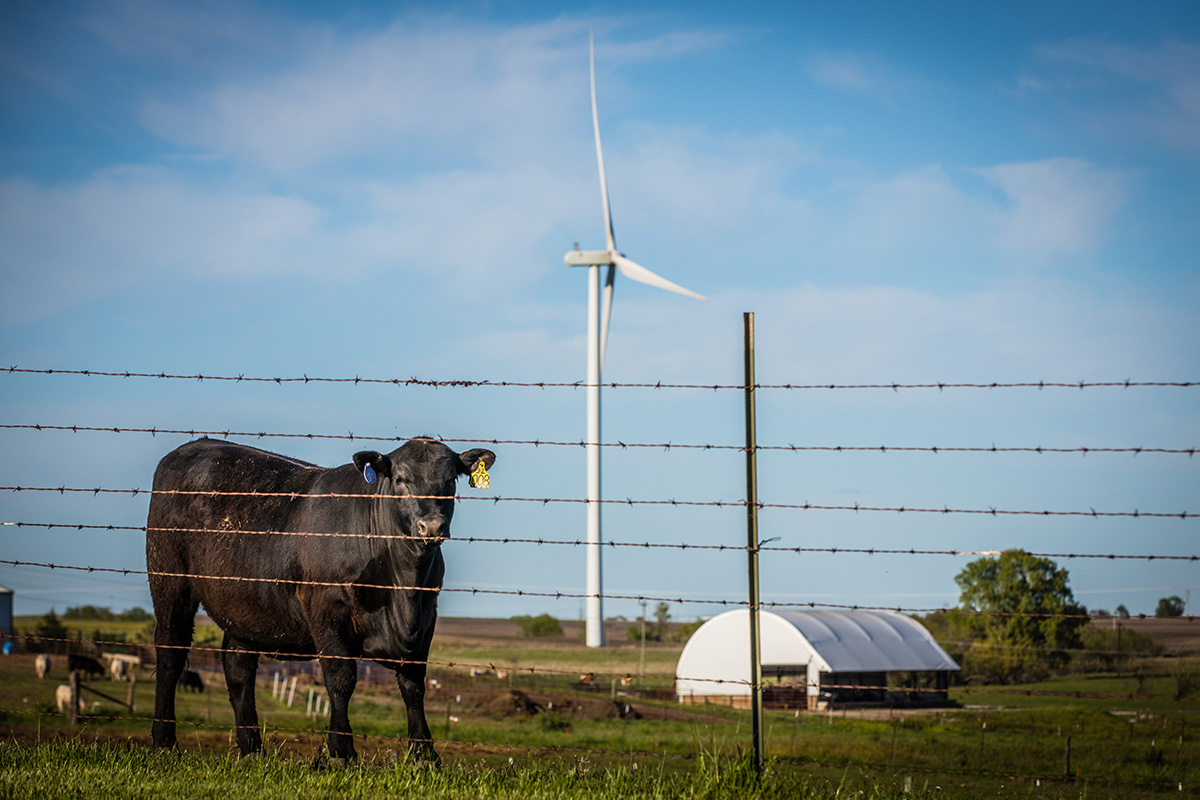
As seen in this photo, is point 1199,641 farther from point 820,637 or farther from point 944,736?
point 944,736

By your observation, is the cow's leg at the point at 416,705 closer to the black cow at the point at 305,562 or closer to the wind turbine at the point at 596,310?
the black cow at the point at 305,562

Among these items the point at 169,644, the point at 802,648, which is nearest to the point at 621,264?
the point at 802,648

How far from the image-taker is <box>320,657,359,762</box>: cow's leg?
24.9 ft

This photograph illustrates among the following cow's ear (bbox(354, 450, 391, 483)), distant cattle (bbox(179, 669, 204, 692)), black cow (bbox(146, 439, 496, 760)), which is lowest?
distant cattle (bbox(179, 669, 204, 692))

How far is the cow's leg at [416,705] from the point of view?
7473 mm

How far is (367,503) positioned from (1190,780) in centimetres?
1958

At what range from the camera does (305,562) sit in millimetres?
8164

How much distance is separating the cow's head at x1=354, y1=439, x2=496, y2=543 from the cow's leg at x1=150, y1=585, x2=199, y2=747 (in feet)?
7.45

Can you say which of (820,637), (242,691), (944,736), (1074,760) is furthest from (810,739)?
(242,691)

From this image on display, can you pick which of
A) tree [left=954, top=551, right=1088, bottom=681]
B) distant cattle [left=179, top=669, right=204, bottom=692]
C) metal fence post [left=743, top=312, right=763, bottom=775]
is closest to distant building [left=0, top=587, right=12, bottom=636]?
distant cattle [left=179, top=669, right=204, bottom=692]

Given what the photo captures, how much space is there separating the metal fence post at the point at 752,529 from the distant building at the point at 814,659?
126 ft

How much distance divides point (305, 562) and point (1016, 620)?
213 ft

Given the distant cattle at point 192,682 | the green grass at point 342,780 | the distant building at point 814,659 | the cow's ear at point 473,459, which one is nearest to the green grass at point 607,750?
the green grass at point 342,780

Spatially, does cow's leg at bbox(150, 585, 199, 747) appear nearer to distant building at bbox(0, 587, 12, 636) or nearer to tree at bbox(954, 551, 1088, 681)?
tree at bbox(954, 551, 1088, 681)
